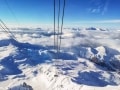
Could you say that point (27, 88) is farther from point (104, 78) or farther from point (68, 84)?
point (104, 78)

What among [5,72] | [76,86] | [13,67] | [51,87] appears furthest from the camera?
[13,67]

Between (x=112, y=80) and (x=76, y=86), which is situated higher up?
(x=76, y=86)

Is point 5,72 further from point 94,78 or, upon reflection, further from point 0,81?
point 94,78

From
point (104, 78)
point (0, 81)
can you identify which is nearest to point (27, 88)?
point (0, 81)

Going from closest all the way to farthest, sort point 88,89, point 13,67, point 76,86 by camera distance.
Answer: point 88,89 < point 76,86 < point 13,67

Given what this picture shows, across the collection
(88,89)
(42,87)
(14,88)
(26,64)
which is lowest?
(26,64)

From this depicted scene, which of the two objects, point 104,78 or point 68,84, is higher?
point 68,84

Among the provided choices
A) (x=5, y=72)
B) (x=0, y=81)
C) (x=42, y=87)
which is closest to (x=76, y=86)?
(x=42, y=87)

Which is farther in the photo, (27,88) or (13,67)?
(13,67)

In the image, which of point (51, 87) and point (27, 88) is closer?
point (27, 88)
